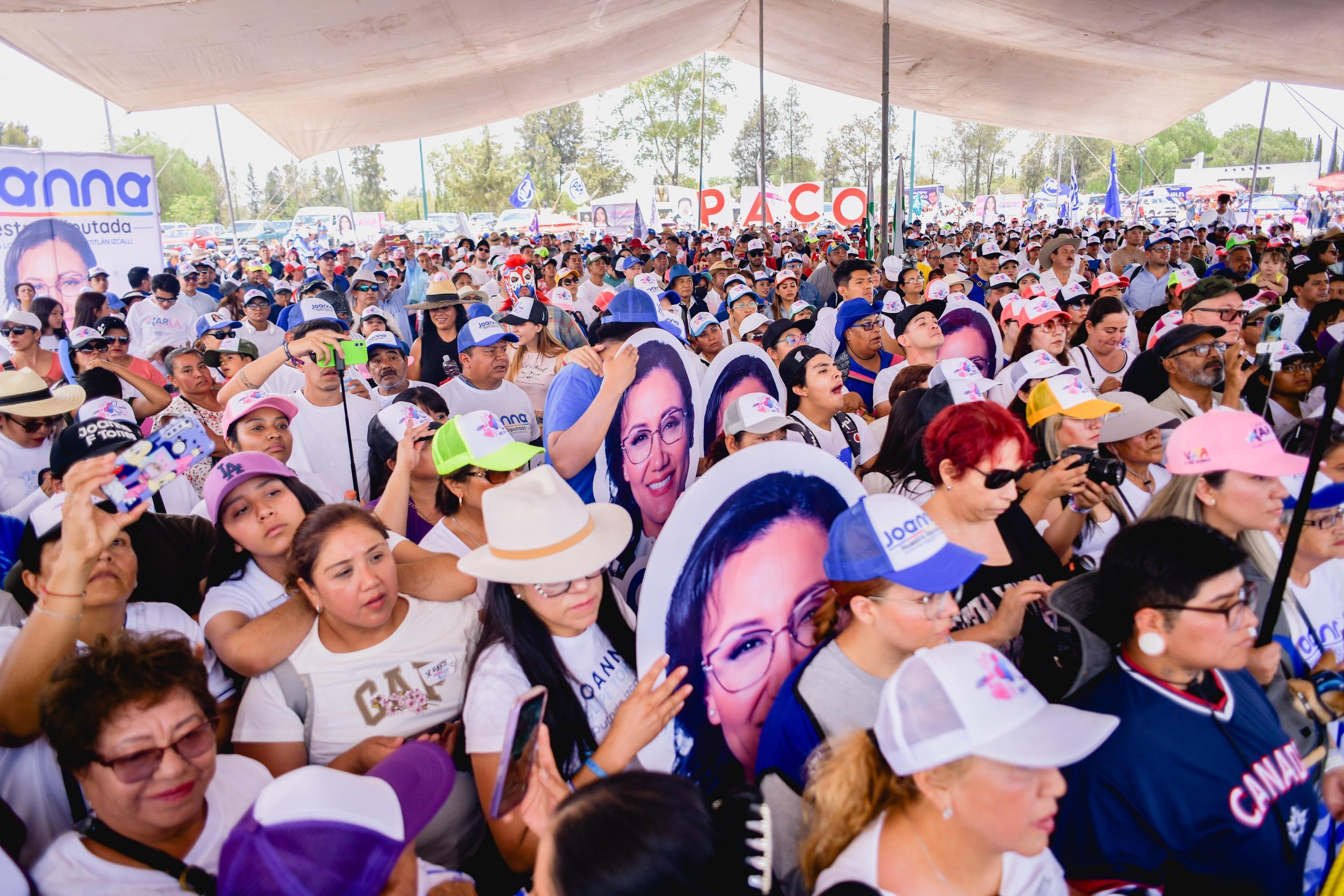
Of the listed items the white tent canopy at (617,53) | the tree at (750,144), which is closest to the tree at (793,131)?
the tree at (750,144)

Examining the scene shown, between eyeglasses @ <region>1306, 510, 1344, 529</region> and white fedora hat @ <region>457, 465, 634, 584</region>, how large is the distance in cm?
213

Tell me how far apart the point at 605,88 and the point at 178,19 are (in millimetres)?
10038

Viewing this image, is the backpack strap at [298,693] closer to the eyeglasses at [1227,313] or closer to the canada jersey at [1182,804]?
the canada jersey at [1182,804]

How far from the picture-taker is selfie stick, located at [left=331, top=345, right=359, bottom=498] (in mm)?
4023

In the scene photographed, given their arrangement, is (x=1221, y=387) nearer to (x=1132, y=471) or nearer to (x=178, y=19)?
(x=1132, y=471)

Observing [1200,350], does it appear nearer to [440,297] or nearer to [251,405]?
[251,405]

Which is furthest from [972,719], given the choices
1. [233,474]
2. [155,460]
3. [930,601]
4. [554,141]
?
[554,141]

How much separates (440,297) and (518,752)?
573 centimetres

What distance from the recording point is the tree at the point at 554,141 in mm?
56469

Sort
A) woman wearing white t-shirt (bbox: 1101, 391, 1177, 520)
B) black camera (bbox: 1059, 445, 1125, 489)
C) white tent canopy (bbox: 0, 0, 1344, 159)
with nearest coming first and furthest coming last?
black camera (bbox: 1059, 445, 1125, 489), woman wearing white t-shirt (bbox: 1101, 391, 1177, 520), white tent canopy (bbox: 0, 0, 1344, 159)

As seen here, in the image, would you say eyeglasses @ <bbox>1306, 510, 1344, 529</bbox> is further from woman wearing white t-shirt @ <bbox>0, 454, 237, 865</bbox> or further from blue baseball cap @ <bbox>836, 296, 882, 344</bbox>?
blue baseball cap @ <bbox>836, 296, 882, 344</bbox>

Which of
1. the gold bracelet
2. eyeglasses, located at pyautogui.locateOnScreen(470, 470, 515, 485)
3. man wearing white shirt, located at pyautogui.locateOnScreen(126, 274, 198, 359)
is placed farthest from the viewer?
man wearing white shirt, located at pyautogui.locateOnScreen(126, 274, 198, 359)

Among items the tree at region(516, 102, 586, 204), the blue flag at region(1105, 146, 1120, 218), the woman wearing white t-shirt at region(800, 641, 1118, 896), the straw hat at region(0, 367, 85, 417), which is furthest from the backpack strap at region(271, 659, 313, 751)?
the tree at region(516, 102, 586, 204)

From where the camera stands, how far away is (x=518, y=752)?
5.35ft
